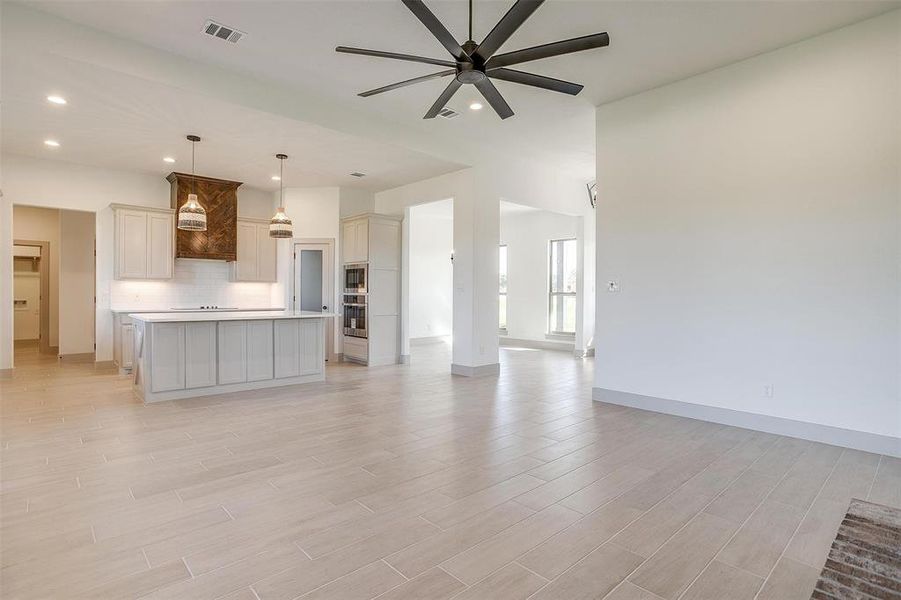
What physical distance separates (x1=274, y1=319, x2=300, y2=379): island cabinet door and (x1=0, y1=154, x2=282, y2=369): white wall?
126 inches

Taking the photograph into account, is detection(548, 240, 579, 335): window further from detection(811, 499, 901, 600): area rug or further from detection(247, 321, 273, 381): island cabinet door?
detection(811, 499, 901, 600): area rug

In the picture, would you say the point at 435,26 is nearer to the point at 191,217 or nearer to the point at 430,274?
the point at 191,217

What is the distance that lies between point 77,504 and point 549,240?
9493 millimetres

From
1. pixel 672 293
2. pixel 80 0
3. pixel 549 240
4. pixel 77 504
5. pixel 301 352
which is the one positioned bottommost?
pixel 77 504

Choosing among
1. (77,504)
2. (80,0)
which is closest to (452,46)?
(80,0)

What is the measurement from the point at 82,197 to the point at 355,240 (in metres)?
4.21

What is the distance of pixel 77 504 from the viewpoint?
2.67 meters

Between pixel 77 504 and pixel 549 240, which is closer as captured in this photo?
pixel 77 504

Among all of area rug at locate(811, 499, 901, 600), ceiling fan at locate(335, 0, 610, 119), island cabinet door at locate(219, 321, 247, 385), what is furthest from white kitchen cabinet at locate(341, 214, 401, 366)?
area rug at locate(811, 499, 901, 600)

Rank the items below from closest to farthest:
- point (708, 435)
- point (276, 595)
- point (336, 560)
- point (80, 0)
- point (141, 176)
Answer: point (276, 595)
point (336, 560)
point (80, 0)
point (708, 435)
point (141, 176)

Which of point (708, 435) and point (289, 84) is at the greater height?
point (289, 84)

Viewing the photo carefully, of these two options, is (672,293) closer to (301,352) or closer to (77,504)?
(301,352)

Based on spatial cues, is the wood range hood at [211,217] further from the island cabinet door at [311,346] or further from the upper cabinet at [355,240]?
the island cabinet door at [311,346]

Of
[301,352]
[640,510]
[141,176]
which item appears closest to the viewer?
[640,510]
